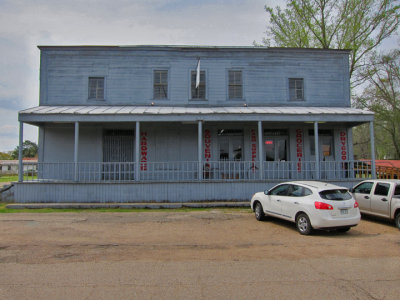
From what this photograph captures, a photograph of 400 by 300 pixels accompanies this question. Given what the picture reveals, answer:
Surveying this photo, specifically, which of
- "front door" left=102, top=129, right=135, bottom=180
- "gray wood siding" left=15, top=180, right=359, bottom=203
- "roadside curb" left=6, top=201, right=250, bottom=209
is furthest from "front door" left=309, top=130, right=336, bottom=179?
"front door" left=102, top=129, right=135, bottom=180

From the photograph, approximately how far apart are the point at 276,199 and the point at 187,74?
9067 millimetres

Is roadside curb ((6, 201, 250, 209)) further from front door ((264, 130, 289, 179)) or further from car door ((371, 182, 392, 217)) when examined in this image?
car door ((371, 182, 392, 217))

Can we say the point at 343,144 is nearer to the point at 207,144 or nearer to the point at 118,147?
the point at 207,144

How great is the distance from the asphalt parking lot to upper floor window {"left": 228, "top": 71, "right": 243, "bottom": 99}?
319 inches

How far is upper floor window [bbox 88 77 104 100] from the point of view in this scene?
15.1m

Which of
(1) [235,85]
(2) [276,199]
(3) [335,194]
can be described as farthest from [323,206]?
(1) [235,85]

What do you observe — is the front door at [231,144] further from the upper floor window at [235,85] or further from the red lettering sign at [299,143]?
the red lettering sign at [299,143]

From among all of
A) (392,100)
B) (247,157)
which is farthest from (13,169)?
(392,100)

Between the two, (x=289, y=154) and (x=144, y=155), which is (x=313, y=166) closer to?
(x=289, y=154)

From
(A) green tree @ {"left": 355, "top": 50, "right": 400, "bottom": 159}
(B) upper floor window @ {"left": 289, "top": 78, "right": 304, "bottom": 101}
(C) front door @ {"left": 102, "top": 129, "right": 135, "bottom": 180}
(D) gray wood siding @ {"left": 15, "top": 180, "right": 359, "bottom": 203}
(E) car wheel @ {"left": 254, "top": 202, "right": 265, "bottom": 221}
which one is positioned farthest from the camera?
(A) green tree @ {"left": 355, "top": 50, "right": 400, "bottom": 159}

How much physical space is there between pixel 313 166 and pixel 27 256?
13168 mm

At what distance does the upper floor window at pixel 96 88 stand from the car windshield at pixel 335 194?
1195 centimetres

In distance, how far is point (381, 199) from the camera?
8.96 metres

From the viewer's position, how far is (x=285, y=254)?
6.07 meters
